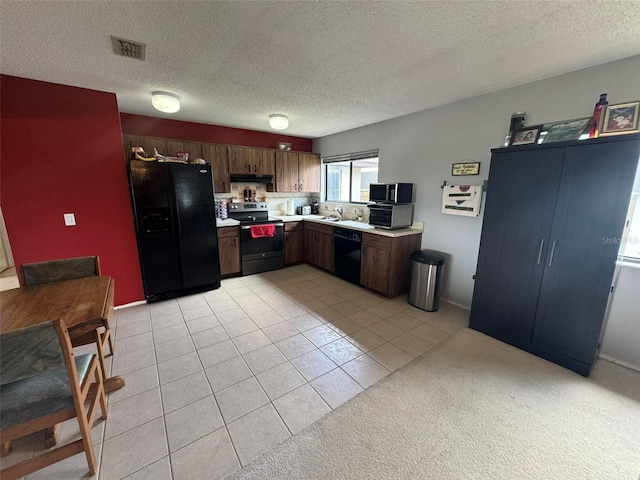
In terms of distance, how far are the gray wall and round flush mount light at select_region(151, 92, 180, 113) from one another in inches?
109

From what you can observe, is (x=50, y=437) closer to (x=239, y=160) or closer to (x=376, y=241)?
(x=376, y=241)

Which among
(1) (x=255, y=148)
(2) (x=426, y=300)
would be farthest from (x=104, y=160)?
(2) (x=426, y=300)

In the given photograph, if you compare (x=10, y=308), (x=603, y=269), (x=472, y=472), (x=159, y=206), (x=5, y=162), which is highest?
(x=5, y=162)

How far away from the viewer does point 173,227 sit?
3336 mm

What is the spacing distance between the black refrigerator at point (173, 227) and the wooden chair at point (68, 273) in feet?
3.80

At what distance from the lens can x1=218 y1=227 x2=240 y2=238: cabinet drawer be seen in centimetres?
398

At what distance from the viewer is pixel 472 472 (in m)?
1.37

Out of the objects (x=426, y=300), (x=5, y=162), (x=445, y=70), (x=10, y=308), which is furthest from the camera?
(x=426, y=300)

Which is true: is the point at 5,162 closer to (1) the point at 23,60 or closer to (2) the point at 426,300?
(1) the point at 23,60

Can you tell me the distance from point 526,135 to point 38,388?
392 centimetres

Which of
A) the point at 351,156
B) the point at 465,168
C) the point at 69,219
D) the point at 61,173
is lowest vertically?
the point at 69,219

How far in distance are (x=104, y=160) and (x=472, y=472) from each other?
160 inches

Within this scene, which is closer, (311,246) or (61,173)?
(61,173)

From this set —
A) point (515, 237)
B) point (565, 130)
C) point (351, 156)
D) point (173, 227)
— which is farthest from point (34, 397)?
point (351, 156)
